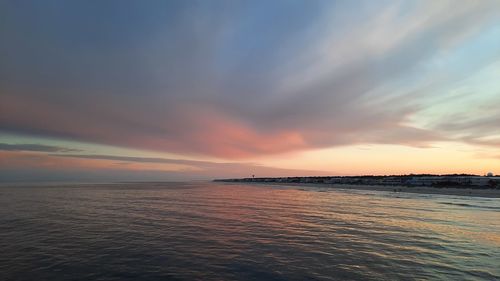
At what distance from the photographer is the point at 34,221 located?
2352 centimetres

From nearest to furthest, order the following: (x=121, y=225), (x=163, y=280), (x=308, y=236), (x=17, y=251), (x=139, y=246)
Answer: (x=163, y=280)
(x=17, y=251)
(x=139, y=246)
(x=308, y=236)
(x=121, y=225)

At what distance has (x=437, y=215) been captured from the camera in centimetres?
2805

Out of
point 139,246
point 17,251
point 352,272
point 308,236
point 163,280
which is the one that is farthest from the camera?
point 308,236

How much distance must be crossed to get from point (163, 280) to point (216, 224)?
40.0ft

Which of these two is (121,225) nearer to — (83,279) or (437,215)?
(83,279)

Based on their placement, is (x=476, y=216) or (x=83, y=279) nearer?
(x=83, y=279)

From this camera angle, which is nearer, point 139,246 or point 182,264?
point 182,264

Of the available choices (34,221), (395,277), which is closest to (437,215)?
(395,277)

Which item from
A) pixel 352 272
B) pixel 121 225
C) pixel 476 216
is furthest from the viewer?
pixel 476 216

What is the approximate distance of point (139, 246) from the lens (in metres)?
15.6

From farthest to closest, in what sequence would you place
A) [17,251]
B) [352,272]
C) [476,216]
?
1. [476,216]
2. [17,251]
3. [352,272]

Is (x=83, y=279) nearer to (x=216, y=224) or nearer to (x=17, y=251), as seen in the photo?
(x=17, y=251)

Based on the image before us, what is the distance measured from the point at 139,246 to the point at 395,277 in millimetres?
12756

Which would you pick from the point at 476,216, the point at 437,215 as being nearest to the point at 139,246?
the point at 437,215
